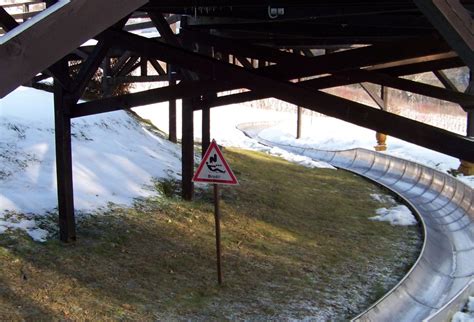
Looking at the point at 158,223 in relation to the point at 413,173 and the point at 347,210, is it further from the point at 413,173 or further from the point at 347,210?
the point at 413,173

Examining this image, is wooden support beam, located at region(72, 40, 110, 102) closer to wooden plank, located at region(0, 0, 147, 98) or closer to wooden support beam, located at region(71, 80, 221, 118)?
wooden support beam, located at region(71, 80, 221, 118)

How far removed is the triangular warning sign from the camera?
6.73m

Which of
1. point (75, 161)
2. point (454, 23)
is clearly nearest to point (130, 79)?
point (75, 161)

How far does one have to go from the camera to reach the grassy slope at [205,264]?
569 centimetres

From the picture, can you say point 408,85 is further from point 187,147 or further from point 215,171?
point 187,147

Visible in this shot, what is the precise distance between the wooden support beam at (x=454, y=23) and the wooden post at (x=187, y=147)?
691cm

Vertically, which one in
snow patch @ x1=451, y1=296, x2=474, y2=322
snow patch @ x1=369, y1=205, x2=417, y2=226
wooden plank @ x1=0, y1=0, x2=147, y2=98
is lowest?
snow patch @ x1=369, y1=205, x2=417, y2=226

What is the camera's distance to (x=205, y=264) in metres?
7.22

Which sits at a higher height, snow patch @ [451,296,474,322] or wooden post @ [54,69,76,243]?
wooden post @ [54,69,76,243]

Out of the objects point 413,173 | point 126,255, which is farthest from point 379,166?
point 126,255

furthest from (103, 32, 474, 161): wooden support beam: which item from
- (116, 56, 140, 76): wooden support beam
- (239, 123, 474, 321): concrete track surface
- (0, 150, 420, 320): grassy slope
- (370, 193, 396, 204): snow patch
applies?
(116, 56, 140, 76): wooden support beam

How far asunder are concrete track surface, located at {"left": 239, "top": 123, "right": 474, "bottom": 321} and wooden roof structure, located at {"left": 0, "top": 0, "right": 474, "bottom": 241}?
250 cm

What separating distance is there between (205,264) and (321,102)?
3.21m

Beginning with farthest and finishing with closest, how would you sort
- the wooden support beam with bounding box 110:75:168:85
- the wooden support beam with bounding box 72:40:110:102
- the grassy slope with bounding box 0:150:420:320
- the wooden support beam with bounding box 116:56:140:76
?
the wooden support beam with bounding box 116:56:140:76 → the wooden support beam with bounding box 110:75:168:85 → the wooden support beam with bounding box 72:40:110:102 → the grassy slope with bounding box 0:150:420:320
